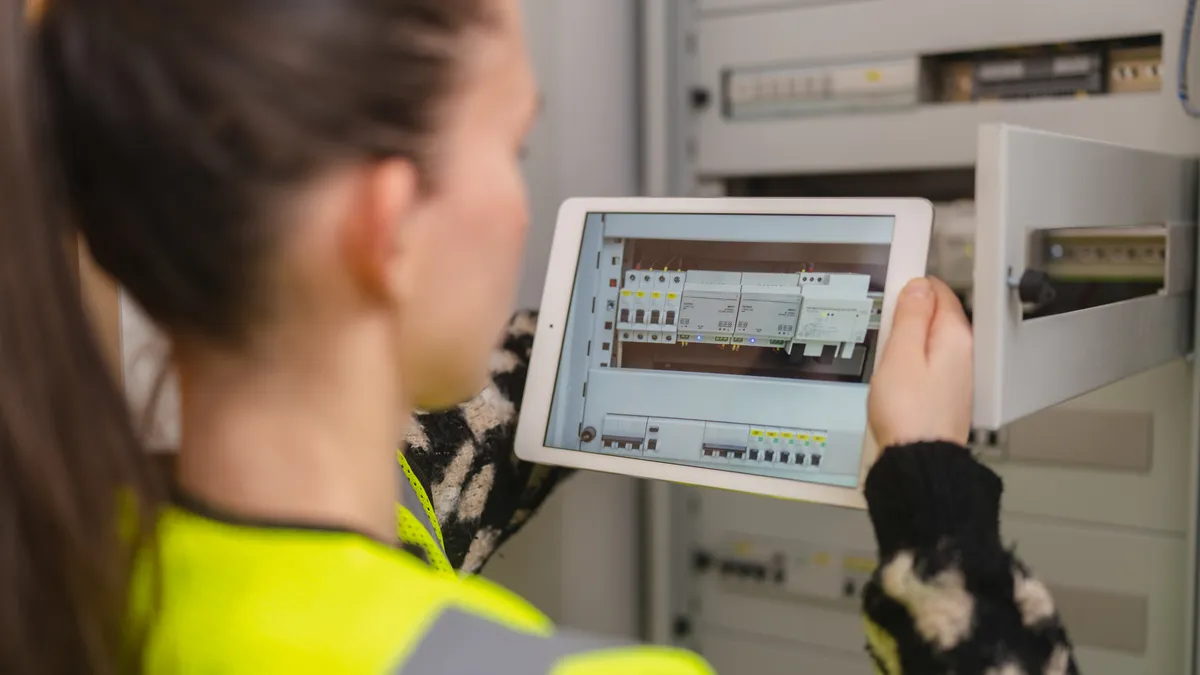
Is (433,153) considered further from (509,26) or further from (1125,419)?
(1125,419)

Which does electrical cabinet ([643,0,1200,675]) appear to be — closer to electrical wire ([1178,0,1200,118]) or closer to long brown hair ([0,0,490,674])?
electrical wire ([1178,0,1200,118])

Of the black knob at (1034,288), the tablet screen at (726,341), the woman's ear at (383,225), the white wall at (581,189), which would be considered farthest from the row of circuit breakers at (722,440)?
the woman's ear at (383,225)

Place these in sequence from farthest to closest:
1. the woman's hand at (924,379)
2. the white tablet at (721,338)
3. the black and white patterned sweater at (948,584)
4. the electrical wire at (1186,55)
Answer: the electrical wire at (1186,55) → the white tablet at (721,338) → the woman's hand at (924,379) → the black and white patterned sweater at (948,584)

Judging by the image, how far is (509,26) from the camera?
0.53 m

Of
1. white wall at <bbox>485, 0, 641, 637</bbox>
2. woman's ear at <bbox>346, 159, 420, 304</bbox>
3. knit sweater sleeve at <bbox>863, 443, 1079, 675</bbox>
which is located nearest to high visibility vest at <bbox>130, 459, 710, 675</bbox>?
woman's ear at <bbox>346, 159, 420, 304</bbox>

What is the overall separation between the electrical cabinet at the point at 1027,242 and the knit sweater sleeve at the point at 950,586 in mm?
174

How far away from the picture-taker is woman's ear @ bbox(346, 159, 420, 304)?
1.49 ft

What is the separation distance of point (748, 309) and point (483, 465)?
34 cm

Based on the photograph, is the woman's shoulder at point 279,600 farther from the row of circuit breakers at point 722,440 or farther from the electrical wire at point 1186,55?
the electrical wire at point 1186,55

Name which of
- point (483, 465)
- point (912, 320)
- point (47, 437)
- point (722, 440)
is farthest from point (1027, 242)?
point (47, 437)

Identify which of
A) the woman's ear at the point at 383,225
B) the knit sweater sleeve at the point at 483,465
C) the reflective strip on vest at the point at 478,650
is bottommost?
the knit sweater sleeve at the point at 483,465

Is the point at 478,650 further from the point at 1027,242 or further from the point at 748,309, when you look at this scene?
the point at 1027,242

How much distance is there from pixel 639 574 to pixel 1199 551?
741 mm

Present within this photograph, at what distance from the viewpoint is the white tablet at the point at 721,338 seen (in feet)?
2.93
